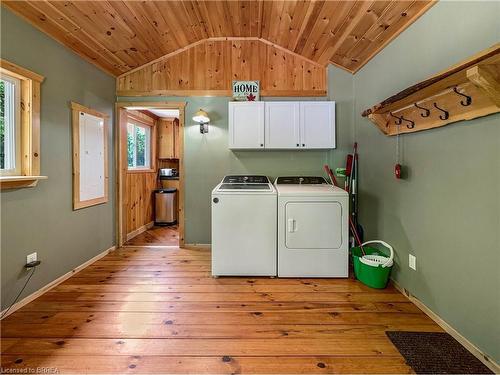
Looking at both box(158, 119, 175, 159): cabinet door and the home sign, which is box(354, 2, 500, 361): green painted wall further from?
box(158, 119, 175, 159): cabinet door

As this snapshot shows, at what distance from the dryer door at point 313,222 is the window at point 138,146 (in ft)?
10.3

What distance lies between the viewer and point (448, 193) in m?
1.68

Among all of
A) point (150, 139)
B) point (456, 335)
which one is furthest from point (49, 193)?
point (456, 335)

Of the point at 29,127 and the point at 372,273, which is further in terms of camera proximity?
the point at 372,273

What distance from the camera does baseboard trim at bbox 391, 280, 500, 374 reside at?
1406 millimetres

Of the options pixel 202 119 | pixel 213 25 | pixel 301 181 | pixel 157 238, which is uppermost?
pixel 213 25

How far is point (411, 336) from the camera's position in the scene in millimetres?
1673

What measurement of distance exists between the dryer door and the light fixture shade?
5.37ft

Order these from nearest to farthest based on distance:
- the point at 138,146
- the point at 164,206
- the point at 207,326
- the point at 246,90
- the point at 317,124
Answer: the point at 207,326 → the point at 317,124 → the point at 246,90 → the point at 138,146 → the point at 164,206

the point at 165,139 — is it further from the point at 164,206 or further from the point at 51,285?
the point at 51,285

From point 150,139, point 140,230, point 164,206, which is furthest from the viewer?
point 150,139

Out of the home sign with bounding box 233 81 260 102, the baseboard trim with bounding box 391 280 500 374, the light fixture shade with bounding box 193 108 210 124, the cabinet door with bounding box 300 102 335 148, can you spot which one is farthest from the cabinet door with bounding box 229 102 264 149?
the baseboard trim with bounding box 391 280 500 374

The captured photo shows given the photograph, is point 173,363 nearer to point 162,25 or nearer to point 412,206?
point 412,206

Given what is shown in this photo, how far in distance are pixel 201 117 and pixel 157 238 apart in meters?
2.02
